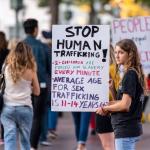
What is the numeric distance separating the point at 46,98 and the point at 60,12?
4126 cm

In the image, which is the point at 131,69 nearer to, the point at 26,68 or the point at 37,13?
the point at 26,68

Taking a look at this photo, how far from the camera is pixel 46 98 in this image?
1096cm

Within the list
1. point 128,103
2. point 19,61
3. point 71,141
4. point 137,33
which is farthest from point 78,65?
point 71,141

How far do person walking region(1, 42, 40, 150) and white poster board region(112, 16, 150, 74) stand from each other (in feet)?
8.51

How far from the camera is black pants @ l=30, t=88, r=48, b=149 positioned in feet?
35.1

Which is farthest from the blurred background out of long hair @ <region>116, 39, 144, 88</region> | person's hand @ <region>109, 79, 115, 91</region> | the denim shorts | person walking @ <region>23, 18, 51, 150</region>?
the denim shorts

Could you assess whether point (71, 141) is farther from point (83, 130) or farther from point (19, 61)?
point (19, 61)

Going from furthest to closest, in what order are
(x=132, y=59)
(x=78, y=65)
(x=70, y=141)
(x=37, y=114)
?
(x=70, y=141), (x=37, y=114), (x=78, y=65), (x=132, y=59)

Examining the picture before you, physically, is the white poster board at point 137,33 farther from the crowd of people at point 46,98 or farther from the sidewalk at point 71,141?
the sidewalk at point 71,141

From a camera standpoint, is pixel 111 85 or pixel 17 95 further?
pixel 17 95

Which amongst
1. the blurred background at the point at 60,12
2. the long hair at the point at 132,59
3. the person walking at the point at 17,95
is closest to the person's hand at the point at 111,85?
the long hair at the point at 132,59

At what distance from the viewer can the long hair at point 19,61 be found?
27.9 ft

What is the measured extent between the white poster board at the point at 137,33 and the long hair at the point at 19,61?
2561 millimetres

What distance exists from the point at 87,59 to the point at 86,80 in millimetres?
253
